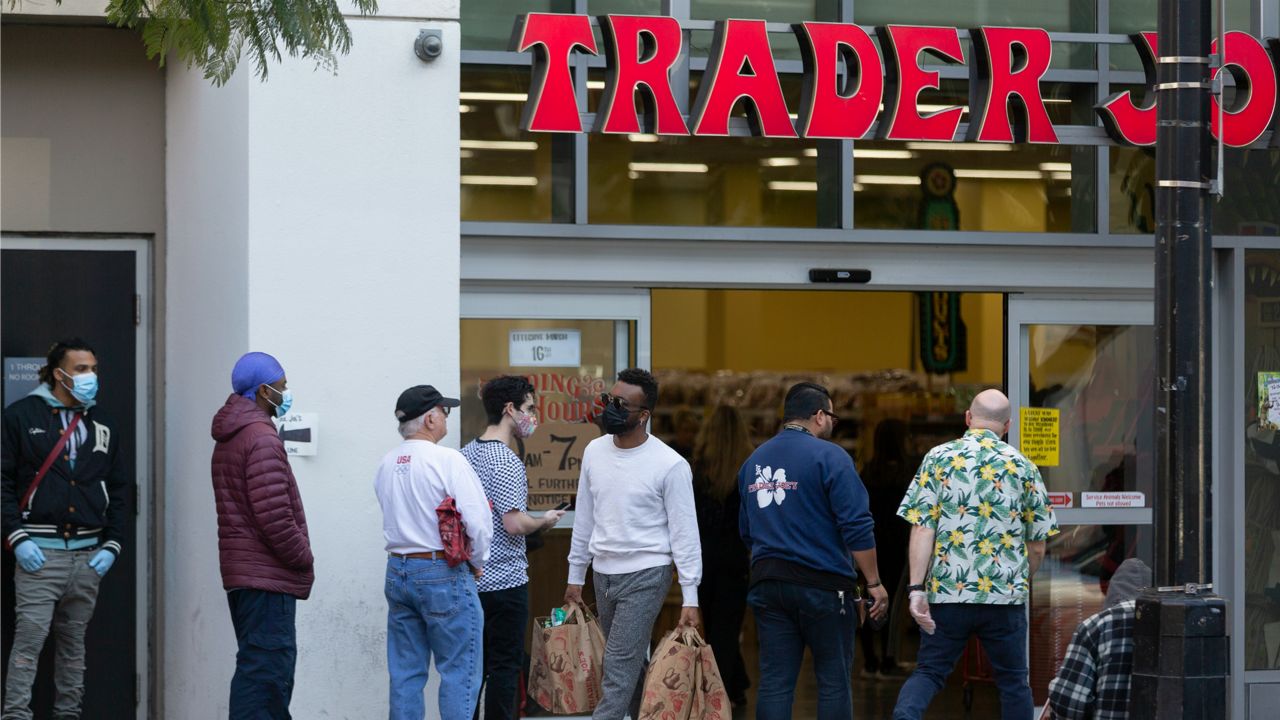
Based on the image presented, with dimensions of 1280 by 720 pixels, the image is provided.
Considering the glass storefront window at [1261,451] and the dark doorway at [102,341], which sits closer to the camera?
the dark doorway at [102,341]

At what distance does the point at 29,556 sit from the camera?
787cm

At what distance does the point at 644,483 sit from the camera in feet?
24.2

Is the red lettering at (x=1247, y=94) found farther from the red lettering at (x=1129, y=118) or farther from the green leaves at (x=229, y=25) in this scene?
the green leaves at (x=229, y=25)

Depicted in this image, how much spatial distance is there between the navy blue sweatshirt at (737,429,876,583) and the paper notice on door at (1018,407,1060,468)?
2216 mm

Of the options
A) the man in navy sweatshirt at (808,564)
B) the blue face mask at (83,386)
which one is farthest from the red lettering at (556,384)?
the blue face mask at (83,386)

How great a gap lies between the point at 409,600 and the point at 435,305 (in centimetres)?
161

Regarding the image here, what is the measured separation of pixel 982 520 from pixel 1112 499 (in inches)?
93.0

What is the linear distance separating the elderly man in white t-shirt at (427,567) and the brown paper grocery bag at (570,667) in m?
0.46

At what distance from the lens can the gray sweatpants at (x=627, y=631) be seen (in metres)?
7.40

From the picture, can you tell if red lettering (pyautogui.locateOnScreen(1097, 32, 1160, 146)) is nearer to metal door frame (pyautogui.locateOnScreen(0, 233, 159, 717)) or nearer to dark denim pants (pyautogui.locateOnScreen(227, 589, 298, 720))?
dark denim pants (pyautogui.locateOnScreen(227, 589, 298, 720))

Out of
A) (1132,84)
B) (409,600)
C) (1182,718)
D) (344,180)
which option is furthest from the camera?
(1132,84)

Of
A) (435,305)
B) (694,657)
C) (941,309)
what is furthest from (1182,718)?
(941,309)

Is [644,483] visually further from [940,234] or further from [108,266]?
[108,266]

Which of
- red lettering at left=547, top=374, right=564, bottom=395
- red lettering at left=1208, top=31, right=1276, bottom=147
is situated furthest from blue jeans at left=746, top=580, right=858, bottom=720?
red lettering at left=1208, top=31, right=1276, bottom=147
